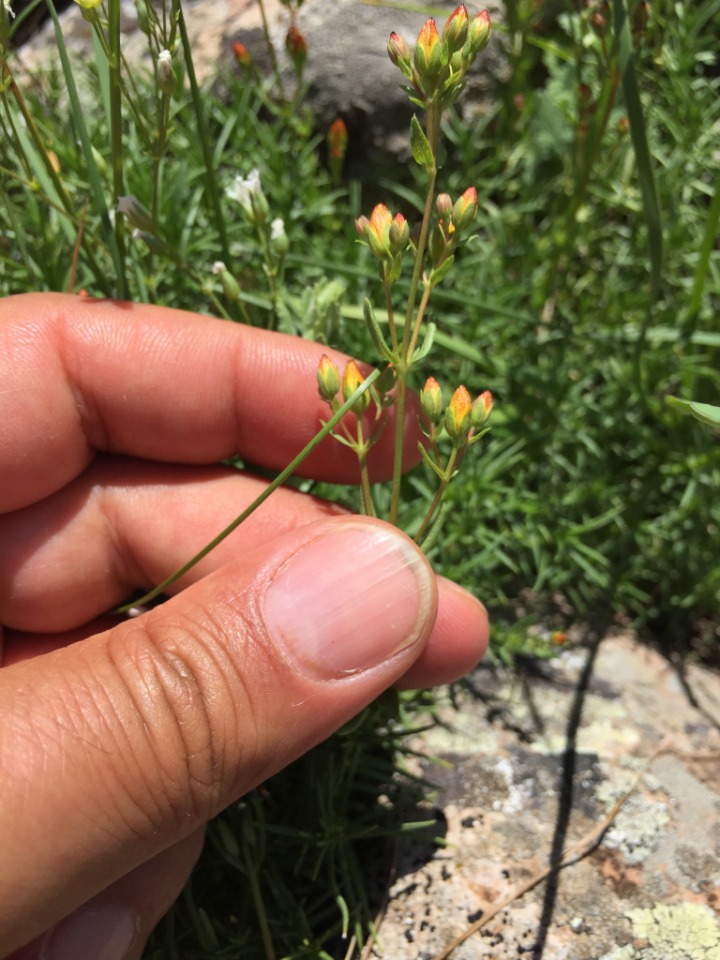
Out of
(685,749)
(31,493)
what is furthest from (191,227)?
(685,749)

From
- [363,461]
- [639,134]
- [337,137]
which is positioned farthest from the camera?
[337,137]

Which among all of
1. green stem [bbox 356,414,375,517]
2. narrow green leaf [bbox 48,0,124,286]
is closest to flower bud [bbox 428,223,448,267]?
green stem [bbox 356,414,375,517]

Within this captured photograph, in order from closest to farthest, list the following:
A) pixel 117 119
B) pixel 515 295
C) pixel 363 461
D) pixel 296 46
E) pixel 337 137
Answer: pixel 363 461
pixel 117 119
pixel 296 46
pixel 337 137
pixel 515 295

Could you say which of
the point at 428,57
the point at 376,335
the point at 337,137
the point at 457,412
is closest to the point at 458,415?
the point at 457,412

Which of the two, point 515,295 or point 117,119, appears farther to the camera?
point 515,295

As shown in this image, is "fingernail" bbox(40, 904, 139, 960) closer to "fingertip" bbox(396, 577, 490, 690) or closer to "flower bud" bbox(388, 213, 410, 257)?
"fingertip" bbox(396, 577, 490, 690)

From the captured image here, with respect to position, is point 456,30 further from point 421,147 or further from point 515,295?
point 515,295
